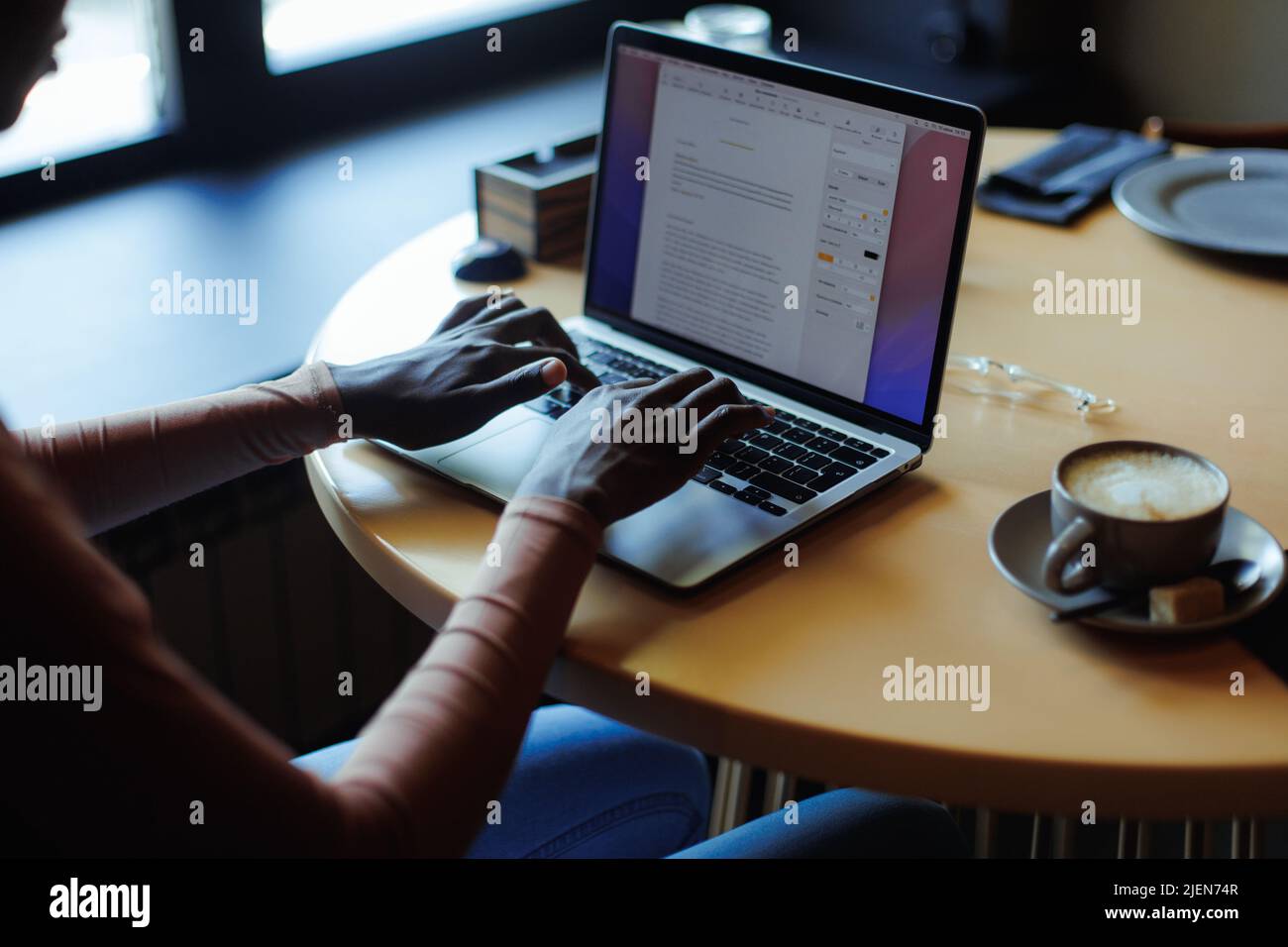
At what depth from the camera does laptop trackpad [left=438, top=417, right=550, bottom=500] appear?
1002 mm

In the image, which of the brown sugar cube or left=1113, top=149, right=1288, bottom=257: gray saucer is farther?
left=1113, top=149, right=1288, bottom=257: gray saucer

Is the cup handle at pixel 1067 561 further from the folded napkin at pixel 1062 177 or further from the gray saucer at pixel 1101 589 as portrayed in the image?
the folded napkin at pixel 1062 177

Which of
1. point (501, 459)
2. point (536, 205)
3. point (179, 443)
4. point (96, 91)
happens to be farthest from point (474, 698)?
point (96, 91)

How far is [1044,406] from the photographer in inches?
45.3

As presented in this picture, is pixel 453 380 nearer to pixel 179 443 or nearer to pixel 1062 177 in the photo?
pixel 179 443

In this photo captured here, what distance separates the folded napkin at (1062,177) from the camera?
1.55 m

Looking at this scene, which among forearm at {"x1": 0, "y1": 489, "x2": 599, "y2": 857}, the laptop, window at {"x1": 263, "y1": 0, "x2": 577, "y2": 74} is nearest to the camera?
forearm at {"x1": 0, "y1": 489, "x2": 599, "y2": 857}

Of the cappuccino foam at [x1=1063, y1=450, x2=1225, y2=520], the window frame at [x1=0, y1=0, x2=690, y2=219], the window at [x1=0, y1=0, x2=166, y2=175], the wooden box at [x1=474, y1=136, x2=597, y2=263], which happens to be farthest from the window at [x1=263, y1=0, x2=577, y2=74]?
the cappuccino foam at [x1=1063, y1=450, x2=1225, y2=520]

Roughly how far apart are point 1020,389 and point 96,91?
1444 millimetres

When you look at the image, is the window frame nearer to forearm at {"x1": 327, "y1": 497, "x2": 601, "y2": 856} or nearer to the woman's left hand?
the woman's left hand

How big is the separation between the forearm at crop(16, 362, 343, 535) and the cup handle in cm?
58
